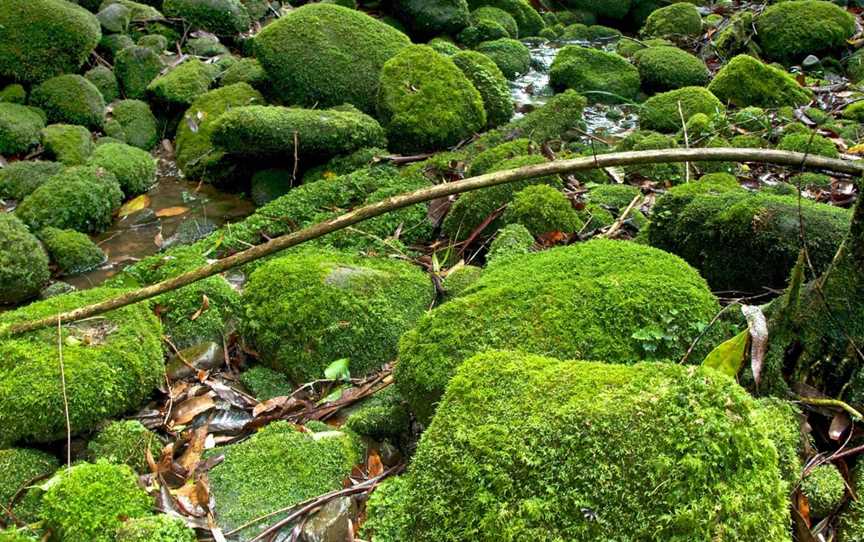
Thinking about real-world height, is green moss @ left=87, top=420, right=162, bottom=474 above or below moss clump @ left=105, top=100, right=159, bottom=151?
above

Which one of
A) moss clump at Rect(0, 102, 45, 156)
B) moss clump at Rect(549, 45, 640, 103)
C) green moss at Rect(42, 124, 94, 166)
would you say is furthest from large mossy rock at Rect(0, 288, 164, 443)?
moss clump at Rect(549, 45, 640, 103)

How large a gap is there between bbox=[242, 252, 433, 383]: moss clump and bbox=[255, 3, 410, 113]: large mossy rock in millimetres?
3757

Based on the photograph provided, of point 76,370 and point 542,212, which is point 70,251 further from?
point 542,212

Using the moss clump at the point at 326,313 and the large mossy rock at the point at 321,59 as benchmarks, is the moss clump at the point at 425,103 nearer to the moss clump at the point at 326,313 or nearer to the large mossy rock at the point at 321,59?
the large mossy rock at the point at 321,59

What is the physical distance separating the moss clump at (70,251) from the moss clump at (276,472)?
11.0ft

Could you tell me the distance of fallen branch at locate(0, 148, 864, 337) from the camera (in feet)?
8.92

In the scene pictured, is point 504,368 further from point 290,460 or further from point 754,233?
point 754,233

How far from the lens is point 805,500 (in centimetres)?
216

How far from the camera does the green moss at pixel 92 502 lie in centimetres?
264

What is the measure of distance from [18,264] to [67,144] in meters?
2.24

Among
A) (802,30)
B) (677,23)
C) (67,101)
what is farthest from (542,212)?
(677,23)

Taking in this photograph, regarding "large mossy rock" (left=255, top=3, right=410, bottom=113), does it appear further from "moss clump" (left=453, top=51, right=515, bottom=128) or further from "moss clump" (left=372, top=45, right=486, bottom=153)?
"moss clump" (left=453, top=51, right=515, bottom=128)

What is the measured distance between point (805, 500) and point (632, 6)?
476 inches

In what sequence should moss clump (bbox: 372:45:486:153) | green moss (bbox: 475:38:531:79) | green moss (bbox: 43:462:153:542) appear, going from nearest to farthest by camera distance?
green moss (bbox: 43:462:153:542)
moss clump (bbox: 372:45:486:153)
green moss (bbox: 475:38:531:79)
